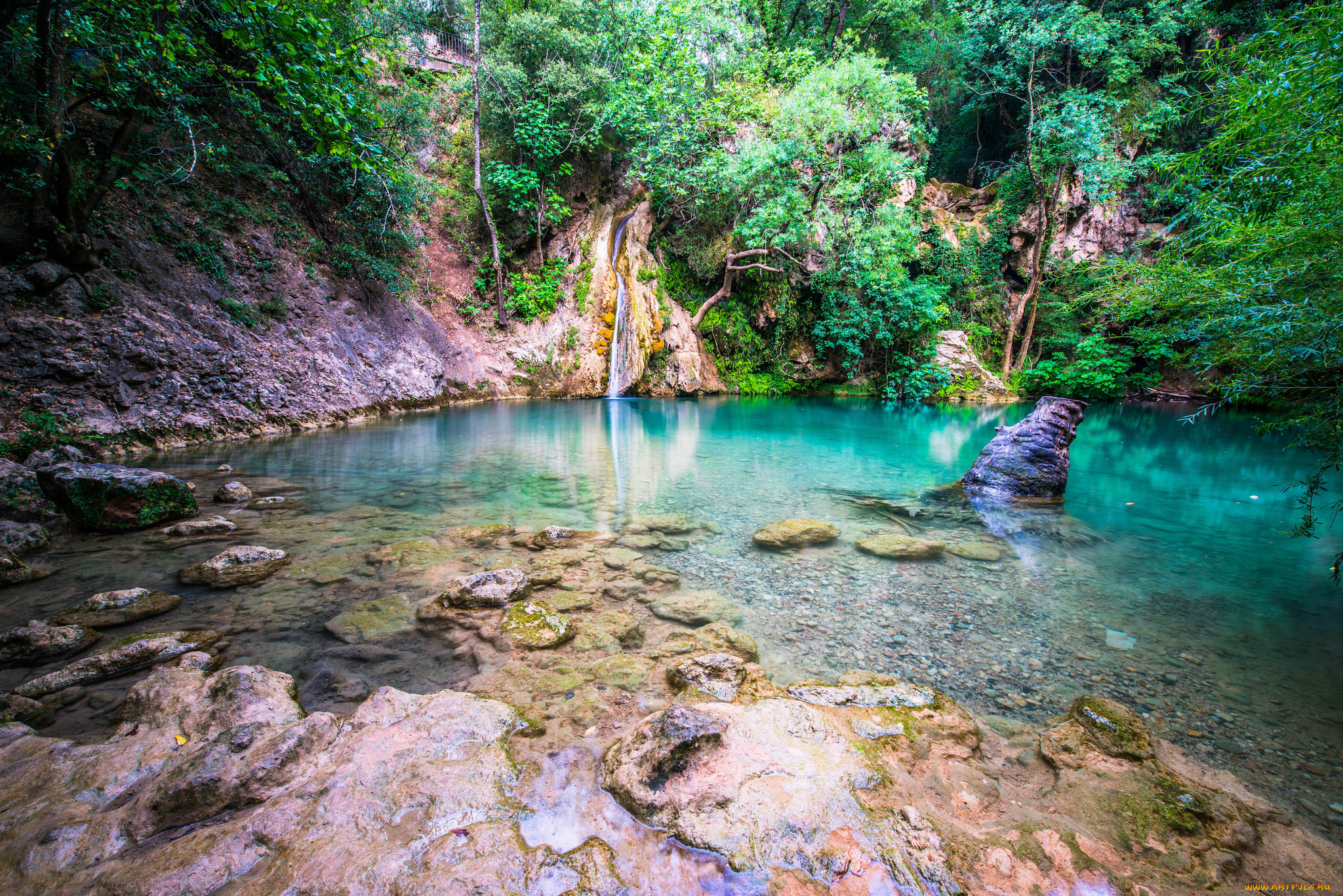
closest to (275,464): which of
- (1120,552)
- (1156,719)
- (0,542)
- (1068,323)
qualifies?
(0,542)

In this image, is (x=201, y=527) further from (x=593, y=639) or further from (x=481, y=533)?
(x=593, y=639)

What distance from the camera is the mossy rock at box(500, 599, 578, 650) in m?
2.75

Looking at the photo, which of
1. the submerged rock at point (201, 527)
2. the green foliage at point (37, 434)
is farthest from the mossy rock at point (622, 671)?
the green foliage at point (37, 434)

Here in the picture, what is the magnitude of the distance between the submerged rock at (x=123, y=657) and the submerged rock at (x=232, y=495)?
2806 mm

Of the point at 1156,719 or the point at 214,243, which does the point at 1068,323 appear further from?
the point at 214,243

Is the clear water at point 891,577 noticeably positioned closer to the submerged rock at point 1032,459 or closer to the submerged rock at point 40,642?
the submerged rock at point 40,642

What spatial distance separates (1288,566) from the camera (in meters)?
A: 4.29

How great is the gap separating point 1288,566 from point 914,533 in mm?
3057

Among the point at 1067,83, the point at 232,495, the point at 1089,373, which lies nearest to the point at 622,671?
the point at 232,495

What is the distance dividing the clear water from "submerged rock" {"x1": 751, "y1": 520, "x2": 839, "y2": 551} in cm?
19

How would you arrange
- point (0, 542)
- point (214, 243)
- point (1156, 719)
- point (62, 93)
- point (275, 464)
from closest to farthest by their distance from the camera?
1. point (1156, 719)
2. point (0, 542)
3. point (62, 93)
4. point (275, 464)
5. point (214, 243)

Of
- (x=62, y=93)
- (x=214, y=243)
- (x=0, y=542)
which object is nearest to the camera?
(x=0, y=542)

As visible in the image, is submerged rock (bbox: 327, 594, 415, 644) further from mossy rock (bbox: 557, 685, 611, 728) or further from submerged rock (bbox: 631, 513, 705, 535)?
submerged rock (bbox: 631, 513, 705, 535)

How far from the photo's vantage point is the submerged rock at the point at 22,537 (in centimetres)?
349
